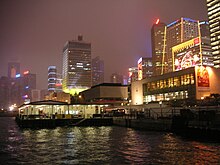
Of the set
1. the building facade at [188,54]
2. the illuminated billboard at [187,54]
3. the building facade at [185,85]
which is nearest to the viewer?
the building facade at [185,85]

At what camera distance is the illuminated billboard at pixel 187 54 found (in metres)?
94.2

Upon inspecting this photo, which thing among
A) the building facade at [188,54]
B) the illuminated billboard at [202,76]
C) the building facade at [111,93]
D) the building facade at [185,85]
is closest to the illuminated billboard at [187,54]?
the building facade at [188,54]

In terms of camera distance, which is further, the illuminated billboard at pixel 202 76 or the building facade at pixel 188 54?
the building facade at pixel 188 54

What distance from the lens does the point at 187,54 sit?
318 ft

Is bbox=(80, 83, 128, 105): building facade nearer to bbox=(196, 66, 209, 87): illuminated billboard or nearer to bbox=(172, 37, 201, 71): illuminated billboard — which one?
bbox=(172, 37, 201, 71): illuminated billboard

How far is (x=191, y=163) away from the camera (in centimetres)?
2111

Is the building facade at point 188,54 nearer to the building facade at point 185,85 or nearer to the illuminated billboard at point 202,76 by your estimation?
the building facade at point 185,85


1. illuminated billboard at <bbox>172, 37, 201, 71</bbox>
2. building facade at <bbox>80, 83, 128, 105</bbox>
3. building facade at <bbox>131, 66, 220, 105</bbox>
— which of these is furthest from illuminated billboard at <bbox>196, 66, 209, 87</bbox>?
building facade at <bbox>80, 83, 128, 105</bbox>

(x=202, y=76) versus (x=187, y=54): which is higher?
(x=187, y=54)

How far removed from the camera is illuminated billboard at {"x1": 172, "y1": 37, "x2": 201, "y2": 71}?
94206mm

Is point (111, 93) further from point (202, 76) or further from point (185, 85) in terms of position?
point (202, 76)

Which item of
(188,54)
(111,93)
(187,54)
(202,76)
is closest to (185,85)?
(202,76)

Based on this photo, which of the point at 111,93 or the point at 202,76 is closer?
the point at 202,76

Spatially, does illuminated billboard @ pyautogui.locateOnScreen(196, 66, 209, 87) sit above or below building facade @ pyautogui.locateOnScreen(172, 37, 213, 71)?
below
